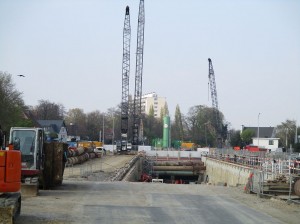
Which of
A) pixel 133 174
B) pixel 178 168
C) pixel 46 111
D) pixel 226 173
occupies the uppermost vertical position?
pixel 46 111

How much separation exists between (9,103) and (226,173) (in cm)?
2630

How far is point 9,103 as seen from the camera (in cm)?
5419

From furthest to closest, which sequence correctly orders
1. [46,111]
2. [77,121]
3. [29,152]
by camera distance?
[77,121] < [46,111] < [29,152]

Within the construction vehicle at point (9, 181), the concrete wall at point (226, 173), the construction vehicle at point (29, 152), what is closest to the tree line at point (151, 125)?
the concrete wall at point (226, 173)

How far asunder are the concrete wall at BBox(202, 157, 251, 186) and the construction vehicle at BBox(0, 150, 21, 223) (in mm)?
24602

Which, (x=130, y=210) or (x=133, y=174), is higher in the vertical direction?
(x=130, y=210)

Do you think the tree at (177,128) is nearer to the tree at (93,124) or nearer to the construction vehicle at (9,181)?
the tree at (93,124)

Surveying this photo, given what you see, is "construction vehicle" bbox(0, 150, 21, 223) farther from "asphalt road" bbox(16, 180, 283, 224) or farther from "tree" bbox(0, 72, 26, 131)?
Result: "tree" bbox(0, 72, 26, 131)

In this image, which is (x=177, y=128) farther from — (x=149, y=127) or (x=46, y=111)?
(x=46, y=111)

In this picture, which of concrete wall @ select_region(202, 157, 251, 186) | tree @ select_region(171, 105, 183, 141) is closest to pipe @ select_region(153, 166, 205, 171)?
concrete wall @ select_region(202, 157, 251, 186)

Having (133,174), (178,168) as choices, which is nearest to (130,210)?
(133,174)

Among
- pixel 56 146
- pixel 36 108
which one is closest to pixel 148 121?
pixel 36 108

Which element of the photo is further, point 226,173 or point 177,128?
point 177,128

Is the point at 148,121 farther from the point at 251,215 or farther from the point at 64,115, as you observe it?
the point at 251,215
